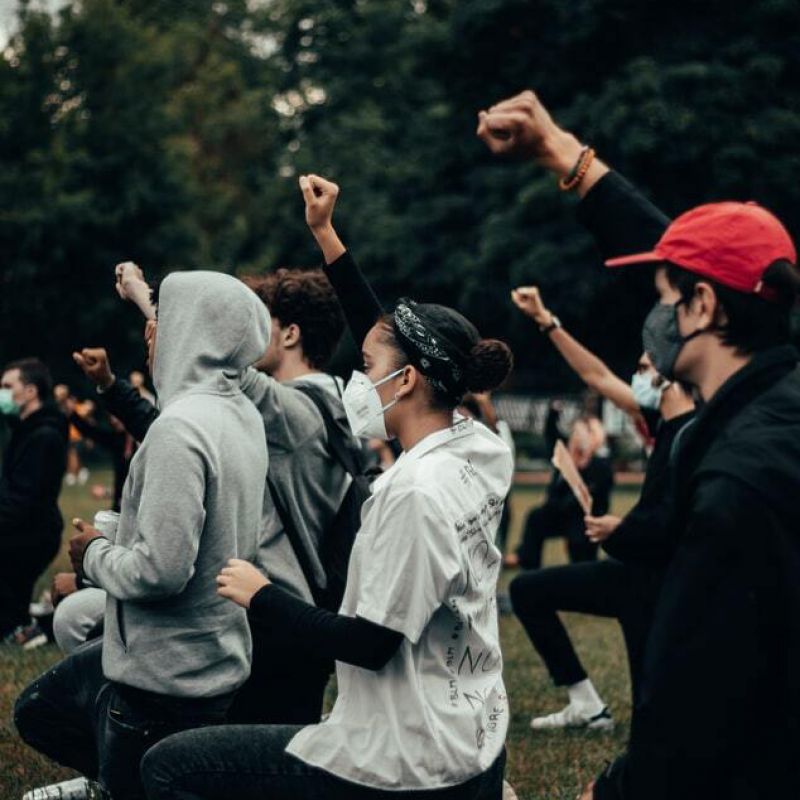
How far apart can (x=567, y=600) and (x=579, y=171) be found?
4.63 m

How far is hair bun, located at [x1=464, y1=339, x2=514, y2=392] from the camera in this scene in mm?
4031

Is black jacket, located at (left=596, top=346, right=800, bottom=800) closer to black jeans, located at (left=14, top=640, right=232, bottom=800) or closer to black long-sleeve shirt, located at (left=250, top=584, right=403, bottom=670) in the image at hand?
black long-sleeve shirt, located at (left=250, top=584, right=403, bottom=670)

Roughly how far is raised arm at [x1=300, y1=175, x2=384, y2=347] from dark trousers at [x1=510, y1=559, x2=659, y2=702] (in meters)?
2.23

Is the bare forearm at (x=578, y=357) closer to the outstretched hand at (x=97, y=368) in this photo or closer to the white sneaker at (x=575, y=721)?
the outstretched hand at (x=97, y=368)

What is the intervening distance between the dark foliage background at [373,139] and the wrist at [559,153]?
88.3 feet

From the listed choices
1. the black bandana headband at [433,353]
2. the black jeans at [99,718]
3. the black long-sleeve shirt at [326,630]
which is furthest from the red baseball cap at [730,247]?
the black jeans at [99,718]

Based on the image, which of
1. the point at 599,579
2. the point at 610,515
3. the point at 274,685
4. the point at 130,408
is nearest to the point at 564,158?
the point at 274,685

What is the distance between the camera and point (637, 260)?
3.15m

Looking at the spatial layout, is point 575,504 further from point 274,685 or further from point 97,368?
point 274,685

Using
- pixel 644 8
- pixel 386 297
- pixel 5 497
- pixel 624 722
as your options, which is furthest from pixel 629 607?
pixel 386 297

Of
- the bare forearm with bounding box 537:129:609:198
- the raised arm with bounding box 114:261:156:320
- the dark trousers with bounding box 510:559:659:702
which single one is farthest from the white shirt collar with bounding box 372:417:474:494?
the dark trousers with bounding box 510:559:659:702

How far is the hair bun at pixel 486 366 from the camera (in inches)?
159

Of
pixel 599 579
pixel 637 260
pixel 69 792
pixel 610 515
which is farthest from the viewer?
pixel 599 579

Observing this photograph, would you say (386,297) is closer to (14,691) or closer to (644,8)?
(644,8)
